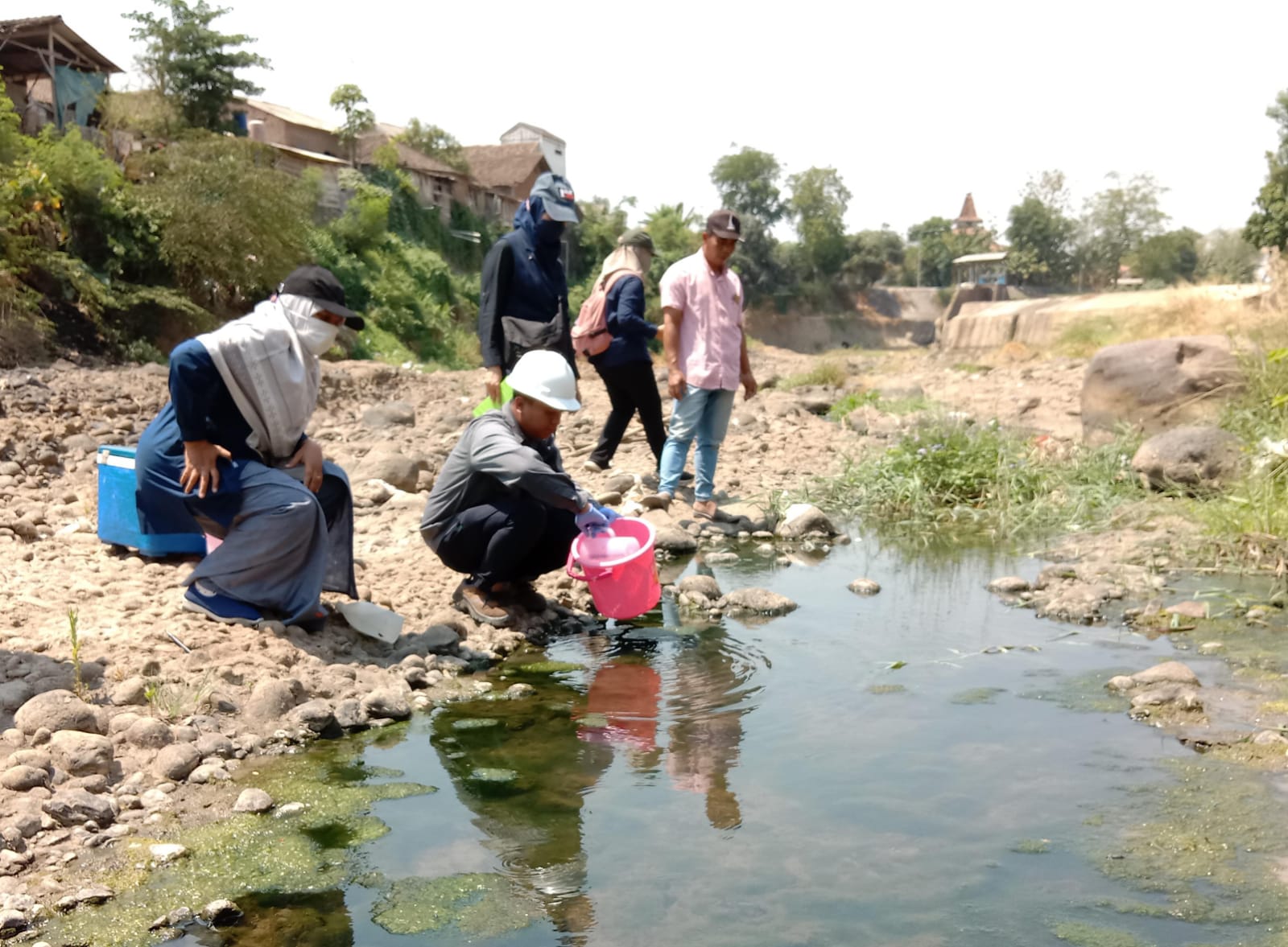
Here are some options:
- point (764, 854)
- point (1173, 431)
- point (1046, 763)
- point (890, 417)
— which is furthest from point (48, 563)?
point (890, 417)

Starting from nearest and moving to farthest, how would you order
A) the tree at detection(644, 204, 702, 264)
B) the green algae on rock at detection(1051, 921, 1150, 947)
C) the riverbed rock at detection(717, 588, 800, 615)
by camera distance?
the green algae on rock at detection(1051, 921, 1150, 947) → the riverbed rock at detection(717, 588, 800, 615) → the tree at detection(644, 204, 702, 264)

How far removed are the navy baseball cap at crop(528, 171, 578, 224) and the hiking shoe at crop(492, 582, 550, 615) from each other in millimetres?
2205

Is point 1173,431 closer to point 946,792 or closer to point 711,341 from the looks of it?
point 711,341

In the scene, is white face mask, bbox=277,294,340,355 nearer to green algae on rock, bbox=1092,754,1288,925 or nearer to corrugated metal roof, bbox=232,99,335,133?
green algae on rock, bbox=1092,754,1288,925

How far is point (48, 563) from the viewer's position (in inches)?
197

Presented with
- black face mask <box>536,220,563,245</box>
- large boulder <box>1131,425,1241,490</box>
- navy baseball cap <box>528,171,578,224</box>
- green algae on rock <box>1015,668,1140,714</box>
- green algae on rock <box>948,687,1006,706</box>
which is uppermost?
navy baseball cap <box>528,171,578,224</box>

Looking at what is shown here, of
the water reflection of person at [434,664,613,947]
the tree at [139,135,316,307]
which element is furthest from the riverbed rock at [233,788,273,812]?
the tree at [139,135,316,307]

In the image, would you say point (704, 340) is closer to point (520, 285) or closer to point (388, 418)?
point (520, 285)

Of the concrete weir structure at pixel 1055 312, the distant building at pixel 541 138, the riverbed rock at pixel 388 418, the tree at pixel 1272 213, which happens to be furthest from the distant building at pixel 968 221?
the riverbed rock at pixel 388 418

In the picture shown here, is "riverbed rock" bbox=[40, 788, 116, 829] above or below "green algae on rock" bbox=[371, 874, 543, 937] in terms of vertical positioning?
above

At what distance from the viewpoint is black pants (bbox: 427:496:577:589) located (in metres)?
4.86

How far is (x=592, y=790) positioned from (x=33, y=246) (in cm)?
1637

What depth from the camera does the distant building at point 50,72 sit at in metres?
24.1

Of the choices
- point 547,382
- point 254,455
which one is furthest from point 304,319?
point 547,382
